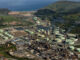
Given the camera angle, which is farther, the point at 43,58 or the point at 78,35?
the point at 78,35

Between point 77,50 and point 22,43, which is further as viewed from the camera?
point 22,43

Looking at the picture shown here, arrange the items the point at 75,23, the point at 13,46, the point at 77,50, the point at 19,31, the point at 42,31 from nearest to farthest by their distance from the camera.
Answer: the point at 77,50
the point at 13,46
the point at 42,31
the point at 19,31
the point at 75,23

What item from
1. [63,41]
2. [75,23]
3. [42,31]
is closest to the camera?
[63,41]

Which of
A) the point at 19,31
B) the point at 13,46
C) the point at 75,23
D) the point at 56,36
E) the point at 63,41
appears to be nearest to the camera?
the point at 13,46

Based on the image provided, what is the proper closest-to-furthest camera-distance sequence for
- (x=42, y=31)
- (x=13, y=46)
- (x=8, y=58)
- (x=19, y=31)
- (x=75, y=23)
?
1. (x=8, y=58)
2. (x=13, y=46)
3. (x=42, y=31)
4. (x=19, y=31)
5. (x=75, y=23)

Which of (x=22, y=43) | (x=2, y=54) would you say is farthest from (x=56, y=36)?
(x=2, y=54)

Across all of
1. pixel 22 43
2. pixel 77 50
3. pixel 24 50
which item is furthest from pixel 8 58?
pixel 77 50

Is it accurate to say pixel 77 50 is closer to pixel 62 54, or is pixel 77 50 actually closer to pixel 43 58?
pixel 62 54

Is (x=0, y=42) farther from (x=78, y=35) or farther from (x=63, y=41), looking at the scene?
(x=78, y=35)
